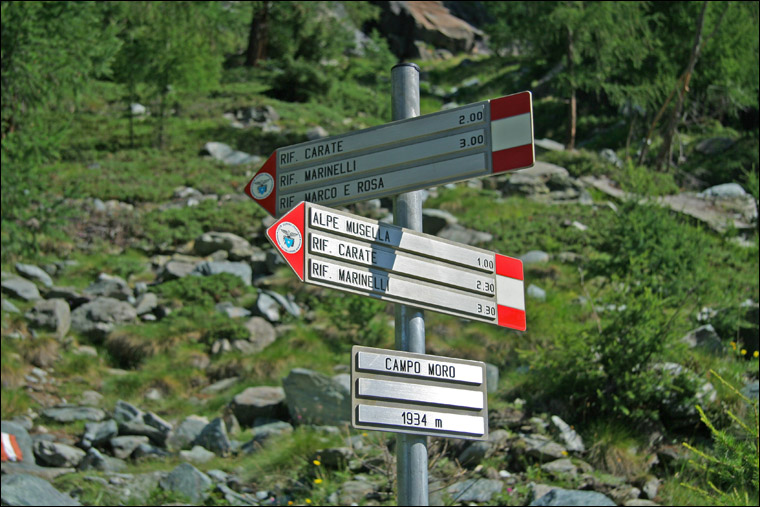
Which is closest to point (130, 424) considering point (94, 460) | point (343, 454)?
point (94, 460)

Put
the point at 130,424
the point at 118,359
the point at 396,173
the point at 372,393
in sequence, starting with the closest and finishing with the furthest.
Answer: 1. the point at 372,393
2. the point at 396,173
3. the point at 130,424
4. the point at 118,359

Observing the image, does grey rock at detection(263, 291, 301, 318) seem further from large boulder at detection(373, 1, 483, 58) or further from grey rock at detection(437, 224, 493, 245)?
large boulder at detection(373, 1, 483, 58)

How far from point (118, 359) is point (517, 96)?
37.5ft

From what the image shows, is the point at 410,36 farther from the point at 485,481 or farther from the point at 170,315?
the point at 485,481

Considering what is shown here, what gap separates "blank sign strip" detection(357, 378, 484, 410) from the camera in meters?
3.08

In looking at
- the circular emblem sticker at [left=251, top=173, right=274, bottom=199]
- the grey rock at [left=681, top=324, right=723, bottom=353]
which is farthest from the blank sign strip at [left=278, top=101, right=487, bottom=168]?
the grey rock at [left=681, top=324, right=723, bottom=353]

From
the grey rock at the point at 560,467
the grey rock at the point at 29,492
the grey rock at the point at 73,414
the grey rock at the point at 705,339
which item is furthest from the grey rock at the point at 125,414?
the grey rock at the point at 705,339

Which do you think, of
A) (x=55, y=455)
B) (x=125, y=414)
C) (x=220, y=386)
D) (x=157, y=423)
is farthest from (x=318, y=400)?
(x=55, y=455)

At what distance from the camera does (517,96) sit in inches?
126

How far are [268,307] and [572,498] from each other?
320 inches

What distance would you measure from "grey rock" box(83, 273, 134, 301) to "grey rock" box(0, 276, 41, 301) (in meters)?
0.88

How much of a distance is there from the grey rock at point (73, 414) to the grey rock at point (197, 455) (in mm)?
1971

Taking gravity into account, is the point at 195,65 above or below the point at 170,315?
above

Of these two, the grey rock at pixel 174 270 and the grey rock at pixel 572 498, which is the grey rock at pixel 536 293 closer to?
the grey rock at pixel 572 498
